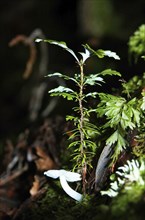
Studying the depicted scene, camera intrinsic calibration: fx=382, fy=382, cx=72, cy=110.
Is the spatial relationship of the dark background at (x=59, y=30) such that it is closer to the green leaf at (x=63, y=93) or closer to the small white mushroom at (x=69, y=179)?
the green leaf at (x=63, y=93)

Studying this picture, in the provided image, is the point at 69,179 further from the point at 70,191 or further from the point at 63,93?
the point at 63,93

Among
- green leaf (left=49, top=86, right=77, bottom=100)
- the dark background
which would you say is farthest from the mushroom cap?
the dark background

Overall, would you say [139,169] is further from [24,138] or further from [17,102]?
[17,102]

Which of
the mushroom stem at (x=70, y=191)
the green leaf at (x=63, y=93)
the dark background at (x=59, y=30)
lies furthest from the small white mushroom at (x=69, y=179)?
the dark background at (x=59, y=30)

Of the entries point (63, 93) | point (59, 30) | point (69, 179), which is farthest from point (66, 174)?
point (59, 30)

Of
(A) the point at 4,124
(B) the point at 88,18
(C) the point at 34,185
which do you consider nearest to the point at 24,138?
(C) the point at 34,185

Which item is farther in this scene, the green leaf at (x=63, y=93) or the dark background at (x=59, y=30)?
Answer: the dark background at (x=59, y=30)

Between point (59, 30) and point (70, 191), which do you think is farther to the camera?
point (59, 30)

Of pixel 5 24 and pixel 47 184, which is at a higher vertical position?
pixel 5 24
